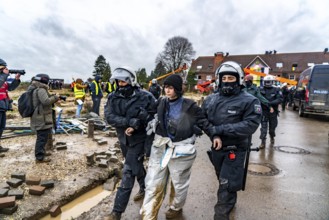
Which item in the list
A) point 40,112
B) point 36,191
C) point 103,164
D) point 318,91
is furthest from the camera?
point 318,91

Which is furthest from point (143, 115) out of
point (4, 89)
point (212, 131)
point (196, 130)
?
point (4, 89)

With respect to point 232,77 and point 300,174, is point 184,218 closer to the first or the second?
point 232,77

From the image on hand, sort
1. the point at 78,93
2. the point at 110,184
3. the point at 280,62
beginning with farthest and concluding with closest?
the point at 280,62, the point at 78,93, the point at 110,184

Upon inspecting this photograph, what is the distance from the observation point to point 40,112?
5801 mm

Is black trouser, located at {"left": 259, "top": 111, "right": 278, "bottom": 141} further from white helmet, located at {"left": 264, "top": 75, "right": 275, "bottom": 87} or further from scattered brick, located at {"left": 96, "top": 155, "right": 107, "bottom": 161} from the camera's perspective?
scattered brick, located at {"left": 96, "top": 155, "right": 107, "bottom": 161}

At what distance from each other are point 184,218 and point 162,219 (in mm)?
298

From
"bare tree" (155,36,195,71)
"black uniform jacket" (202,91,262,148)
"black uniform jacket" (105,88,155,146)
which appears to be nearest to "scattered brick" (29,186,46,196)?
"black uniform jacket" (105,88,155,146)

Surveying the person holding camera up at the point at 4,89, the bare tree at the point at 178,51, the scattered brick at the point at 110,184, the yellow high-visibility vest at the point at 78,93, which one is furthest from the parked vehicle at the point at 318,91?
the bare tree at the point at 178,51

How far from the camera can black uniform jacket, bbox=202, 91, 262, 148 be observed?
10.1 ft

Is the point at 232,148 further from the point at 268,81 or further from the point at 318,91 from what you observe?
the point at 318,91

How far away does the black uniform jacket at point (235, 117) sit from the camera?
10.1 feet

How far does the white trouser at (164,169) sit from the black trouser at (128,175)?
0.91 ft

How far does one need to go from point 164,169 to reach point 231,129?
3.18 feet

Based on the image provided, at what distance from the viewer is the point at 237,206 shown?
13.1ft
